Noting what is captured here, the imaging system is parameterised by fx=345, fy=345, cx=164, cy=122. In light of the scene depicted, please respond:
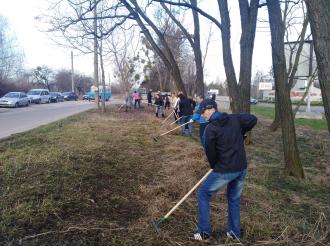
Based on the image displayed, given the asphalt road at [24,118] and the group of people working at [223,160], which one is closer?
the group of people working at [223,160]

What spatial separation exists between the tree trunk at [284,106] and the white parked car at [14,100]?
26758 millimetres

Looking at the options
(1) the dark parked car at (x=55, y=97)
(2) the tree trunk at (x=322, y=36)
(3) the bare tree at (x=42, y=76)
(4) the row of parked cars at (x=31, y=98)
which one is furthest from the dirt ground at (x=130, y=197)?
(3) the bare tree at (x=42, y=76)

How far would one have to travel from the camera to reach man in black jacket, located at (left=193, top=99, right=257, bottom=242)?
13.3 ft

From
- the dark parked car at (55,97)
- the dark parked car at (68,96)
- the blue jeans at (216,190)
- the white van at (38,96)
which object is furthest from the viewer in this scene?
the dark parked car at (68,96)

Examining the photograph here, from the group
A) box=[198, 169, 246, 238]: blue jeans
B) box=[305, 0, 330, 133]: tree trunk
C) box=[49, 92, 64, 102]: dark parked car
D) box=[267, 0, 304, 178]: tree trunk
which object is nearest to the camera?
box=[305, 0, 330, 133]: tree trunk

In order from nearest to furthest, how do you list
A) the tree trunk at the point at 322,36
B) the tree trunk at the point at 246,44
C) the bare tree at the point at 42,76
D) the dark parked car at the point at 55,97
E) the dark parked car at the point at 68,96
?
the tree trunk at the point at 322,36 < the tree trunk at the point at 246,44 < the dark parked car at the point at 55,97 < the dark parked car at the point at 68,96 < the bare tree at the point at 42,76

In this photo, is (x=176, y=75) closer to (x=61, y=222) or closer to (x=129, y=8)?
(x=129, y=8)

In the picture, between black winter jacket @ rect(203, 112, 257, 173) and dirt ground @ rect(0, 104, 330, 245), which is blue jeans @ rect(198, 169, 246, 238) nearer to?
black winter jacket @ rect(203, 112, 257, 173)

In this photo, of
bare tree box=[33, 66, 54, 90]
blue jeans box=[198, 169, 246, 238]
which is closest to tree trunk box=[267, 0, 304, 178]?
blue jeans box=[198, 169, 246, 238]

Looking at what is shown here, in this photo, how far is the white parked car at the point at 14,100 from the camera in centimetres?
2947

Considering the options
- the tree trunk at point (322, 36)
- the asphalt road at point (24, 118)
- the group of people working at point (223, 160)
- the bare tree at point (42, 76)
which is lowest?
the asphalt road at point (24, 118)

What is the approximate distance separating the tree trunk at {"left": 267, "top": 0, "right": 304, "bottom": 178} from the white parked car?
87.8 ft

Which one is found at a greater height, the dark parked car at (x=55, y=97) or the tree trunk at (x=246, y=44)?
the tree trunk at (x=246, y=44)

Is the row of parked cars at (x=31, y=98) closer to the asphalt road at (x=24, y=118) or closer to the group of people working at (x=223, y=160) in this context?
the asphalt road at (x=24, y=118)
